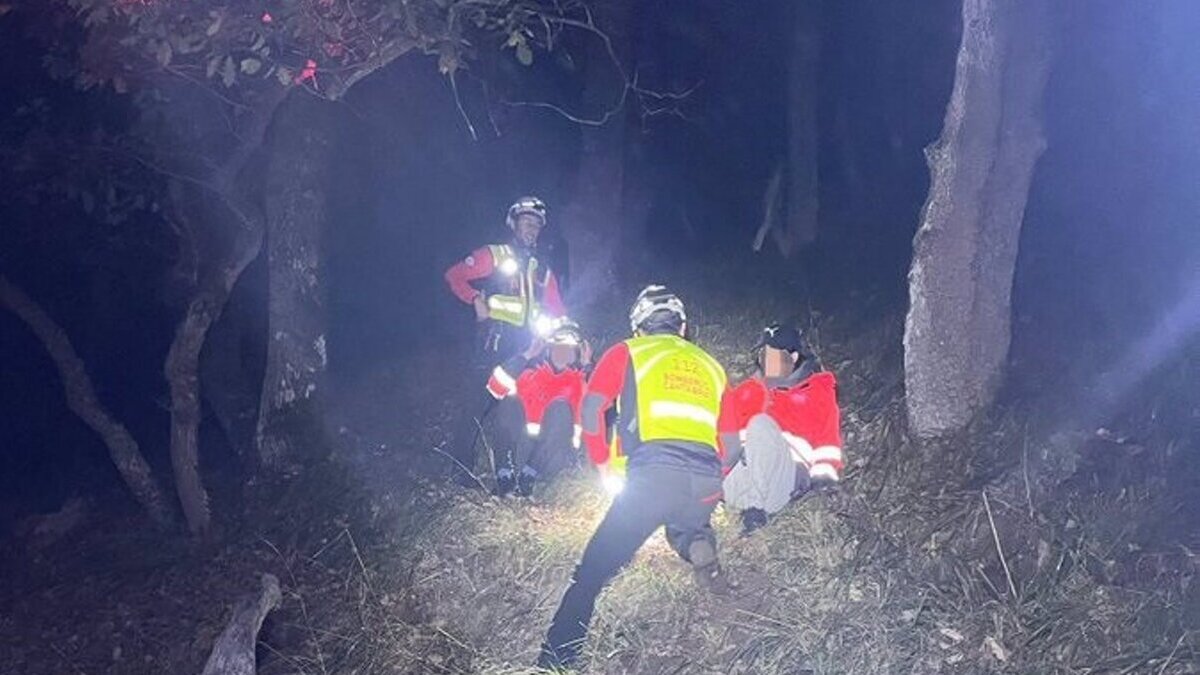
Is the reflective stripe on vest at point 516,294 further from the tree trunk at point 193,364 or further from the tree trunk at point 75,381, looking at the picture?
the tree trunk at point 75,381

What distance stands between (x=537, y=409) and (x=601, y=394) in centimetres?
211

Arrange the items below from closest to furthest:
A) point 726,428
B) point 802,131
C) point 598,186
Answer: point 726,428 < point 598,186 < point 802,131

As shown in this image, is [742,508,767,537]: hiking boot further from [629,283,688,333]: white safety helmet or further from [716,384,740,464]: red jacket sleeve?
[629,283,688,333]: white safety helmet

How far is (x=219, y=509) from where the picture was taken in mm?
9297

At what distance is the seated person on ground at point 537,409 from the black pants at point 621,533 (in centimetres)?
214

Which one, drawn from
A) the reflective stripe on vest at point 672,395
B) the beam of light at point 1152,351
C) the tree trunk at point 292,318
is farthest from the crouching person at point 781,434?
the tree trunk at point 292,318

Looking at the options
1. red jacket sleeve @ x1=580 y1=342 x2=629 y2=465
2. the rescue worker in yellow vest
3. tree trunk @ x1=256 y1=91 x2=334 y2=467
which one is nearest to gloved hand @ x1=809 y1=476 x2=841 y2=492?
the rescue worker in yellow vest

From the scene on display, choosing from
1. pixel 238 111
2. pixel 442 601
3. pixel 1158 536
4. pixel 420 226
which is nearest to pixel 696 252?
pixel 420 226

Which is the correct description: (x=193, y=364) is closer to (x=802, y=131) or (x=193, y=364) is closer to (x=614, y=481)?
(x=614, y=481)

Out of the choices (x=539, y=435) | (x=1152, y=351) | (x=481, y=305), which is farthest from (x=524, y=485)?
(x=1152, y=351)

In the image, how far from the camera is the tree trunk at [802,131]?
468 inches

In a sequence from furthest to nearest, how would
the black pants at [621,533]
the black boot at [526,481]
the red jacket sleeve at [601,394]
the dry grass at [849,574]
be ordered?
the black boot at [526,481]
the red jacket sleeve at [601,394]
the black pants at [621,533]
the dry grass at [849,574]

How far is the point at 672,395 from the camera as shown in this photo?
614 cm

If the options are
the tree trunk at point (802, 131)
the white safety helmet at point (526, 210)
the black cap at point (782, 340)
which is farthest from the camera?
the tree trunk at point (802, 131)
